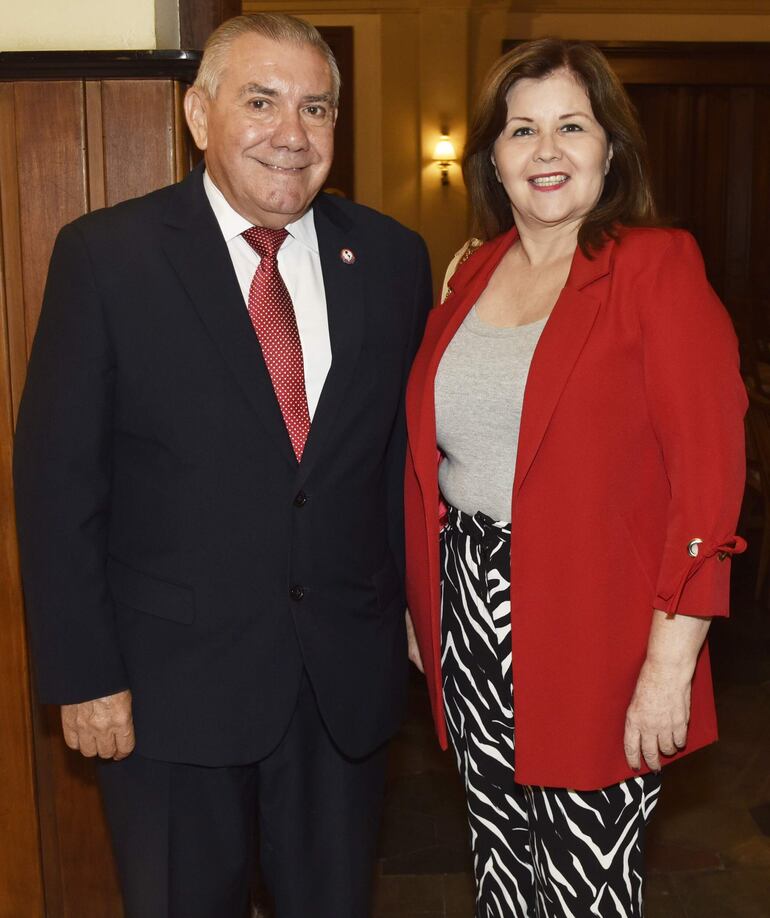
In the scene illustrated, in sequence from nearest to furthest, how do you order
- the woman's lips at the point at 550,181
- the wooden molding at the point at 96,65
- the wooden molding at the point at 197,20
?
1. the woman's lips at the point at 550,181
2. the wooden molding at the point at 96,65
3. the wooden molding at the point at 197,20

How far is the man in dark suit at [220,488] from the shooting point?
193 centimetres

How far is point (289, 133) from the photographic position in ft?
6.49

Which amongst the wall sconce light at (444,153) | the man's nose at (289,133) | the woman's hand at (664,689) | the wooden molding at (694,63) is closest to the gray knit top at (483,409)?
the woman's hand at (664,689)

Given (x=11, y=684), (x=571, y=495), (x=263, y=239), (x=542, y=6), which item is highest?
(x=542, y=6)

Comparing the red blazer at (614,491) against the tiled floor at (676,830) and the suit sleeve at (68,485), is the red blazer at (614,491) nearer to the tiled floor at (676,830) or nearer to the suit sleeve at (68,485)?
the suit sleeve at (68,485)

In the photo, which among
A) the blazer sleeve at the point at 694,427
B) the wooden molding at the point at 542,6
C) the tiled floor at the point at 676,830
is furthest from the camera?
the wooden molding at the point at 542,6

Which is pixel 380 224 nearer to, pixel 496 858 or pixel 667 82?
pixel 496 858

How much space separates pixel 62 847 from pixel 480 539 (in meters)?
1.33

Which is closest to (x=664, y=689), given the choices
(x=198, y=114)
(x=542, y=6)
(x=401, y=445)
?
(x=401, y=445)

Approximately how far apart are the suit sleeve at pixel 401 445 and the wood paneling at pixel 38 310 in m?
0.56

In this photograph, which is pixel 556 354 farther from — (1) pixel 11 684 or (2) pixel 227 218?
(1) pixel 11 684

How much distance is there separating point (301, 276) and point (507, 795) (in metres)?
1.10

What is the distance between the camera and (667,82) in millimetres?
9594

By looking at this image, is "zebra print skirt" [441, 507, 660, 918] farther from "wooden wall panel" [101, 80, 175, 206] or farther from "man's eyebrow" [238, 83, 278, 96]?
"wooden wall panel" [101, 80, 175, 206]
